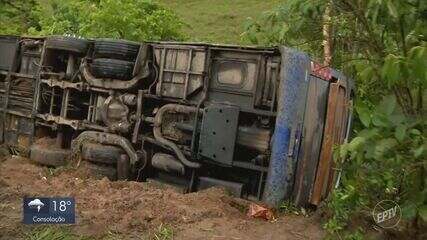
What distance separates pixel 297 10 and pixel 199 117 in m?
2.96

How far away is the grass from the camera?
835 inches

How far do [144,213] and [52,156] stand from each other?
2.75 meters

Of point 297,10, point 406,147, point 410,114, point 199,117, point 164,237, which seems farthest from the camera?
point 199,117

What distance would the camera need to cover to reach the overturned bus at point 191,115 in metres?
5.88

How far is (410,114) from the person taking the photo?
10.3ft

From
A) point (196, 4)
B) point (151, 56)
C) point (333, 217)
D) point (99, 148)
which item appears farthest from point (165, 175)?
point (196, 4)

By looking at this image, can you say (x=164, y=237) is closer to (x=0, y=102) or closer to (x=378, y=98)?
(x=378, y=98)

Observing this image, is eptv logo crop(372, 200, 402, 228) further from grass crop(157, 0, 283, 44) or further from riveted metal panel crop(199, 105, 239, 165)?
grass crop(157, 0, 283, 44)

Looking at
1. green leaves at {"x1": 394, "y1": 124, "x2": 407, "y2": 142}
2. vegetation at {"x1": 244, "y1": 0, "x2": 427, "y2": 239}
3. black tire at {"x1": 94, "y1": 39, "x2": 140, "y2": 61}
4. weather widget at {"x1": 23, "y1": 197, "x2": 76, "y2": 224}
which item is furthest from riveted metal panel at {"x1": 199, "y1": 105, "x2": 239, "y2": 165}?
green leaves at {"x1": 394, "y1": 124, "x2": 407, "y2": 142}

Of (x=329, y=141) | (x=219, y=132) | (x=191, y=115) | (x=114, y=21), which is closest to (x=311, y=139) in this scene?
(x=329, y=141)

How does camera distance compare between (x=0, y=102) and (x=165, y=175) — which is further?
(x=0, y=102)

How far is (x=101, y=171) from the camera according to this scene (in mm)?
6738

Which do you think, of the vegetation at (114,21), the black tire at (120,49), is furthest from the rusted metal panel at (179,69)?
the vegetation at (114,21)

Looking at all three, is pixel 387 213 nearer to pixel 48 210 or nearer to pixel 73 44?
pixel 48 210
